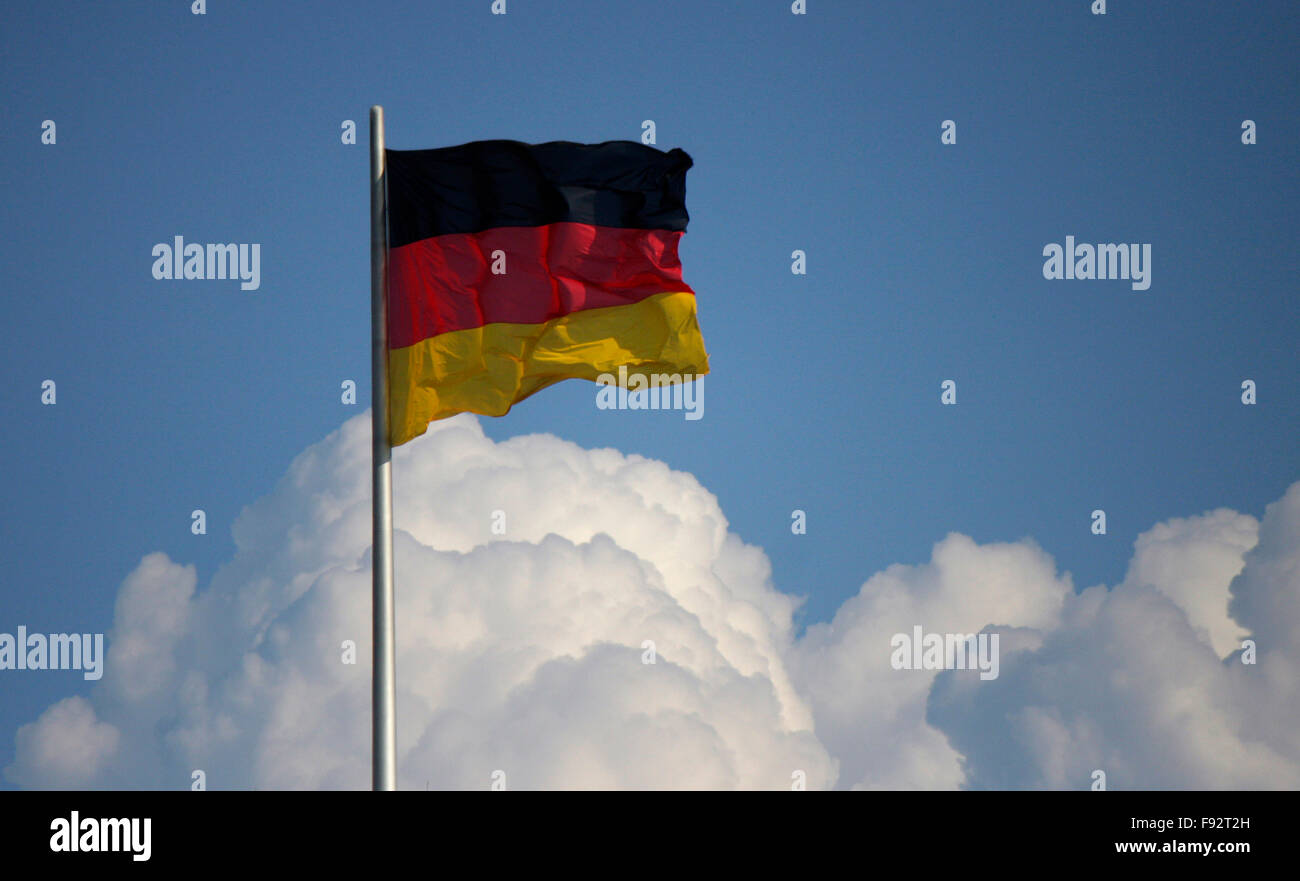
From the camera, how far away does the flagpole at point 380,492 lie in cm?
1559

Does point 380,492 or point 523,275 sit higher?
point 523,275

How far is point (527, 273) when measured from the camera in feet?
59.6

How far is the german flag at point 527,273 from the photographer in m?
17.6

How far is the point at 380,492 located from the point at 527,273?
370 cm

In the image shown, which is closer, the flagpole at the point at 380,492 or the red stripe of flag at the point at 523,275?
the flagpole at the point at 380,492

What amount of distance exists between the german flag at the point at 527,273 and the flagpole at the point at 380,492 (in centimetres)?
29

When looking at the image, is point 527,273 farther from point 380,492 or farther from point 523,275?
point 380,492

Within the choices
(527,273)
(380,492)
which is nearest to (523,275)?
(527,273)

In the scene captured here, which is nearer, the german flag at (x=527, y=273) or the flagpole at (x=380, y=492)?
the flagpole at (x=380, y=492)

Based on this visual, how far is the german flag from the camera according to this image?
57.6 ft

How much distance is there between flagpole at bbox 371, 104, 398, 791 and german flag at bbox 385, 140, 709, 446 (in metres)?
0.29
